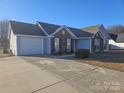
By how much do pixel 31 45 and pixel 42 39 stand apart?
2097mm

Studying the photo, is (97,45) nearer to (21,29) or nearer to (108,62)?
(108,62)

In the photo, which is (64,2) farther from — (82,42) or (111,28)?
(111,28)

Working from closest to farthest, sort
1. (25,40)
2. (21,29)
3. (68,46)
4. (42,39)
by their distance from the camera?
(25,40) < (21,29) < (42,39) < (68,46)

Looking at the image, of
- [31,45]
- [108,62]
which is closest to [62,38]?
[31,45]

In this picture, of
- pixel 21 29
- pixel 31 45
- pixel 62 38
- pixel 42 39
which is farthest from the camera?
pixel 62 38

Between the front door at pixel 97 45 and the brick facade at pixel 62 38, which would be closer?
the brick facade at pixel 62 38

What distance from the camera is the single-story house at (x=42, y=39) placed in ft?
55.7

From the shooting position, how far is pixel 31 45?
706 inches

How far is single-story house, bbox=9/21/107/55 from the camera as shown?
55.7 ft

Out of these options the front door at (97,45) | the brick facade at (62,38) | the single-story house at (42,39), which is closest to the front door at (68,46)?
the single-story house at (42,39)

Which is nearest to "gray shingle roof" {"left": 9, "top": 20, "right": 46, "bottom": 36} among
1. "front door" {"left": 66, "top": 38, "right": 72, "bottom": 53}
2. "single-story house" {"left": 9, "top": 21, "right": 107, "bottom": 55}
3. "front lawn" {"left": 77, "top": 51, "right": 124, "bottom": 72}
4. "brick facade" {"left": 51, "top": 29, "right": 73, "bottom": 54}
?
"single-story house" {"left": 9, "top": 21, "right": 107, "bottom": 55}

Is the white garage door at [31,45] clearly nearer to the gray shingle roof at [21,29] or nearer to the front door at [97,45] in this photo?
the gray shingle roof at [21,29]

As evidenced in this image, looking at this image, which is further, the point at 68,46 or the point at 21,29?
the point at 68,46

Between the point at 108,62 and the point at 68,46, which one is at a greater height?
the point at 68,46
